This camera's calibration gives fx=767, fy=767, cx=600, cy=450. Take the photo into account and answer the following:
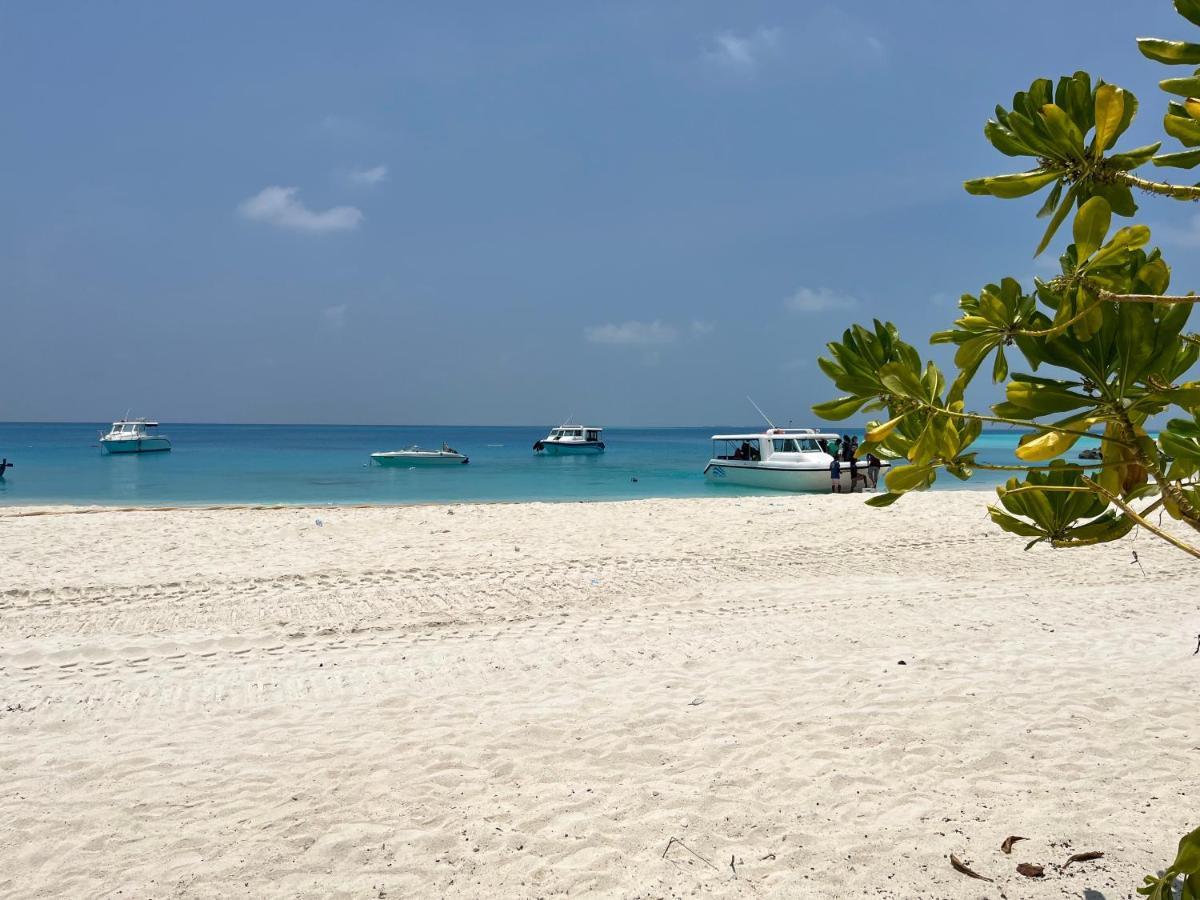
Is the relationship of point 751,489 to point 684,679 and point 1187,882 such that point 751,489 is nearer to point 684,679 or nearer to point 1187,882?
point 684,679

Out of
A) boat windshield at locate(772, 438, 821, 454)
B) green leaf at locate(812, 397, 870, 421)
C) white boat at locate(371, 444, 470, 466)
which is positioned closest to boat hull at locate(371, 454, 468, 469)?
white boat at locate(371, 444, 470, 466)

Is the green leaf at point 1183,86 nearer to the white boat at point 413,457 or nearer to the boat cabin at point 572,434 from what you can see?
the white boat at point 413,457

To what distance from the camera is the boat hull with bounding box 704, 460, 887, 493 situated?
24.8m

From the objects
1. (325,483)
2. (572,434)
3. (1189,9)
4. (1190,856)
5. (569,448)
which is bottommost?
(325,483)

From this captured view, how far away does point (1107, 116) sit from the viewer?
1517mm

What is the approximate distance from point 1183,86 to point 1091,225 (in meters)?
0.38

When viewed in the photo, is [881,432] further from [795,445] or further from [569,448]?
[569,448]

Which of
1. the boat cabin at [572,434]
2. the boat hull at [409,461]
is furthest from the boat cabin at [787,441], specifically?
the boat cabin at [572,434]

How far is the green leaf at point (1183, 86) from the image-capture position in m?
1.57

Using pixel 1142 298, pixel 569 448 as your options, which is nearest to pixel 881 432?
pixel 1142 298

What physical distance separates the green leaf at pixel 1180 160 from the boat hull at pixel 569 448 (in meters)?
53.4

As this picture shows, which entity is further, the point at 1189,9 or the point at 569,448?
the point at 569,448

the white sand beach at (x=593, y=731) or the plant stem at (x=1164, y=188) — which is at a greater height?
the plant stem at (x=1164, y=188)

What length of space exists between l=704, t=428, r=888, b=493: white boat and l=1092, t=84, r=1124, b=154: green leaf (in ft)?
75.9
